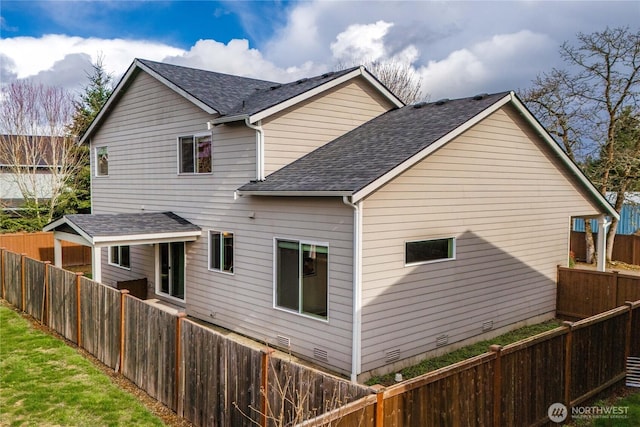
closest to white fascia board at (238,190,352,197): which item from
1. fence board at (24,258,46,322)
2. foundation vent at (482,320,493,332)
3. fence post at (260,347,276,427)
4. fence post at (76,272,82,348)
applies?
fence post at (260,347,276,427)

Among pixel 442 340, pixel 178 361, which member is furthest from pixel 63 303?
pixel 442 340

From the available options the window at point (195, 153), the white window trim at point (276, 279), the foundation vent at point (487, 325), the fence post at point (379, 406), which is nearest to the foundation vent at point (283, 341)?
the white window trim at point (276, 279)

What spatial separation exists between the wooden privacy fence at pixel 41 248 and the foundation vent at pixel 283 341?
16116 mm

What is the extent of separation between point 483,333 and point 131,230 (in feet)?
29.0

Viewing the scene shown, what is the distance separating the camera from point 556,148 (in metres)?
12.6

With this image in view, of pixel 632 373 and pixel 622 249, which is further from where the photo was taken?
pixel 622 249

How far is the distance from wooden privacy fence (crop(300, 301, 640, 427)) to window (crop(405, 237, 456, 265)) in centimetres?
327

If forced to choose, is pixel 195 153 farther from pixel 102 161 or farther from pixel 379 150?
pixel 102 161

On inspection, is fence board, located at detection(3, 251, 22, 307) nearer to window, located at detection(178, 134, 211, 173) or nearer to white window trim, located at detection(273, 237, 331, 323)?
window, located at detection(178, 134, 211, 173)

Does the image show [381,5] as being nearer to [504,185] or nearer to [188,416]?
[504,185]

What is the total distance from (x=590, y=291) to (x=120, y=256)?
1437 cm

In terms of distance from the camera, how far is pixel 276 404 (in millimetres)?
5594

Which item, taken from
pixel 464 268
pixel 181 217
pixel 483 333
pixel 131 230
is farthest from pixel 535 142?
pixel 131 230

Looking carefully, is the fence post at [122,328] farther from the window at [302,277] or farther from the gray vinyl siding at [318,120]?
the gray vinyl siding at [318,120]
